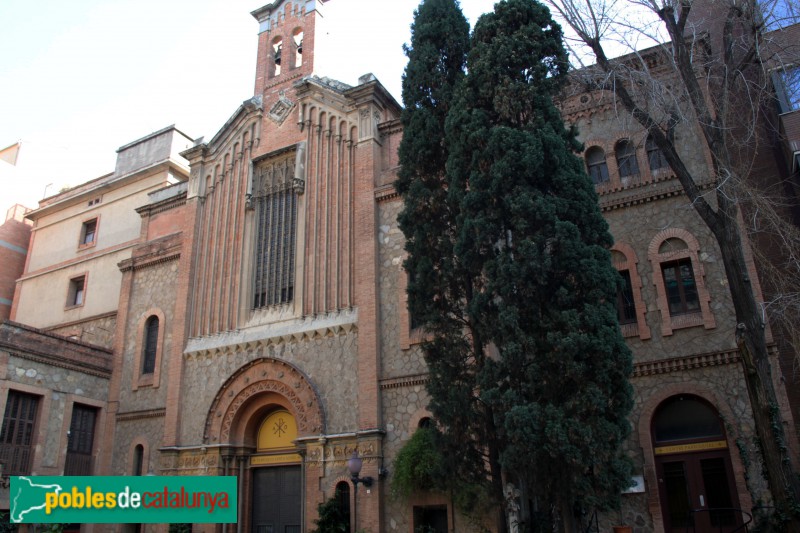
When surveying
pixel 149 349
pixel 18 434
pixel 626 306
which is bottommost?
pixel 18 434

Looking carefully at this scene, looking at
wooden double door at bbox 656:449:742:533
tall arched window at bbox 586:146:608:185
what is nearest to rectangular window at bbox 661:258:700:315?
tall arched window at bbox 586:146:608:185

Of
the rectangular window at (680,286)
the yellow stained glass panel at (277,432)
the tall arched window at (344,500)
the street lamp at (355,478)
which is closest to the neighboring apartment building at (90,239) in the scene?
the yellow stained glass panel at (277,432)

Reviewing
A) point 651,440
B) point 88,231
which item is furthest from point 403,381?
point 88,231

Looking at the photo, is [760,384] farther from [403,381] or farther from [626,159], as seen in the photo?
[403,381]

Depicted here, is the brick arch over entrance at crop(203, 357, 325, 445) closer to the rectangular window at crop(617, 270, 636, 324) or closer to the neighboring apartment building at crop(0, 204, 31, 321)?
the rectangular window at crop(617, 270, 636, 324)

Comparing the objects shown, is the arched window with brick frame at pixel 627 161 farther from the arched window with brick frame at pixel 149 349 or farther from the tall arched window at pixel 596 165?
the arched window with brick frame at pixel 149 349

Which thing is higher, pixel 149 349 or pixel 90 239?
pixel 90 239

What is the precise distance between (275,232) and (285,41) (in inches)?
317

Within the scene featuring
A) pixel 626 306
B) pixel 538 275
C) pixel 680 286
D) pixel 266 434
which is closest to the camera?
pixel 538 275

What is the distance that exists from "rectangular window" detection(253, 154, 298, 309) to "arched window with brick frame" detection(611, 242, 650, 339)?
10.1m

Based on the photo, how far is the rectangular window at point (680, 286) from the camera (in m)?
15.7

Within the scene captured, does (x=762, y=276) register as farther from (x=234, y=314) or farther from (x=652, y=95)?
(x=234, y=314)

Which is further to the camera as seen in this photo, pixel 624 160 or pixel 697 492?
pixel 624 160

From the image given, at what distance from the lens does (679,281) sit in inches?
631
